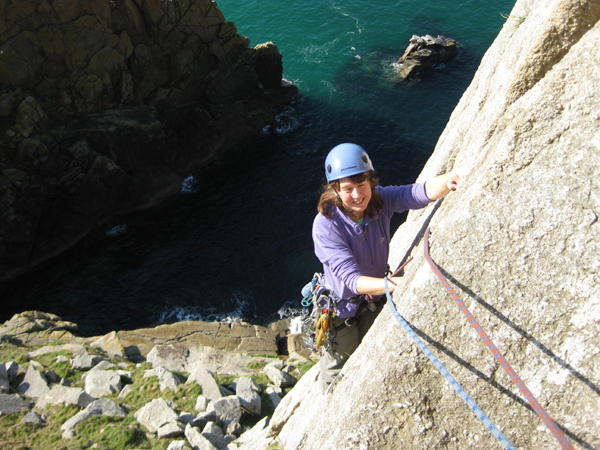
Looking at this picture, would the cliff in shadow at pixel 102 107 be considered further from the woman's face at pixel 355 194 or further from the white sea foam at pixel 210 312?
the woman's face at pixel 355 194

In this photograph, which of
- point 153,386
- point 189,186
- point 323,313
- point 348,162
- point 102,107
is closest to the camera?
point 348,162

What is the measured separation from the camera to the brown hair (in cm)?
482

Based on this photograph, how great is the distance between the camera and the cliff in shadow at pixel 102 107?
28.1 m

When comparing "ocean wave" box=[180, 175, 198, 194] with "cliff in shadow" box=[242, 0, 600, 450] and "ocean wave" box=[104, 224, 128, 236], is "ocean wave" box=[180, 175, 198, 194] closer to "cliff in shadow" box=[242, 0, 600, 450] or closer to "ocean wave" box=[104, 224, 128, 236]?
"ocean wave" box=[104, 224, 128, 236]

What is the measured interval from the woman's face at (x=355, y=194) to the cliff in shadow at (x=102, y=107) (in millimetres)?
29987

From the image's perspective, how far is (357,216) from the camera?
5043mm

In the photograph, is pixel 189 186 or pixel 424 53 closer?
pixel 189 186

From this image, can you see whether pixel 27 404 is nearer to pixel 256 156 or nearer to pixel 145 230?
pixel 145 230

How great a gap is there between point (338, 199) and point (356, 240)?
20.9 inches

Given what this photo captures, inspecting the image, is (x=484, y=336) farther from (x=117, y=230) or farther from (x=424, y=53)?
(x=424, y=53)

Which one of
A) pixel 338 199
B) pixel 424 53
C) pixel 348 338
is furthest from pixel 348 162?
pixel 424 53

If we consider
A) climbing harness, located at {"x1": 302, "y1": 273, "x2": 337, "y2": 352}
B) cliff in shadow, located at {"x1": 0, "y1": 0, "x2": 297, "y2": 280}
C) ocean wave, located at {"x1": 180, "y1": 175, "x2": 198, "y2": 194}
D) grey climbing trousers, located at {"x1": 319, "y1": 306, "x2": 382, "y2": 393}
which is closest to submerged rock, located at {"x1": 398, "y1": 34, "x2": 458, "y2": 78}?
cliff in shadow, located at {"x1": 0, "y1": 0, "x2": 297, "y2": 280}

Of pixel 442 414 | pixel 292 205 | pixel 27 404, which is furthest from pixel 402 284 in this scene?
pixel 292 205

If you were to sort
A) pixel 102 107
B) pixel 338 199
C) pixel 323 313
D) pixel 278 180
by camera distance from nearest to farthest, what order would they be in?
pixel 338 199, pixel 323 313, pixel 102 107, pixel 278 180
